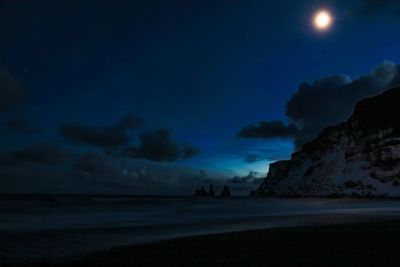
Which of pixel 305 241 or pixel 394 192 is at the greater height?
pixel 394 192

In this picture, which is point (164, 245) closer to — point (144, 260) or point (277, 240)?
point (144, 260)

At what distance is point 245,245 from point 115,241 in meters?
6.47

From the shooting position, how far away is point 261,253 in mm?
13859

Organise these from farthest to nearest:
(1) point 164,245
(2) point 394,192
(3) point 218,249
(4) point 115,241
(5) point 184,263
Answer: (2) point 394,192 < (4) point 115,241 < (1) point 164,245 < (3) point 218,249 < (5) point 184,263

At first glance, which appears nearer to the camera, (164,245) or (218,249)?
(218,249)

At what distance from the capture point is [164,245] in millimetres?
16719

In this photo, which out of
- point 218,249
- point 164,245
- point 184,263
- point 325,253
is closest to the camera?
point 184,263

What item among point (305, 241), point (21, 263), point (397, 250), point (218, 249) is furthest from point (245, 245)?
point (21, 263)

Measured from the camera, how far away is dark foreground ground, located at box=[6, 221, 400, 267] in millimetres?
12180

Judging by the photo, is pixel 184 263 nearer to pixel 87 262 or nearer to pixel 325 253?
pixel 87 262

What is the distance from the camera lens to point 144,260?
12.9 metres

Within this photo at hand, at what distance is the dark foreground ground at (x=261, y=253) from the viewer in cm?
1218

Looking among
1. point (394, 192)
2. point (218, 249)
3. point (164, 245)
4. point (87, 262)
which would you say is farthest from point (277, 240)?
point (394, 192)

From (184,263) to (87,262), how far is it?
3.10 m
